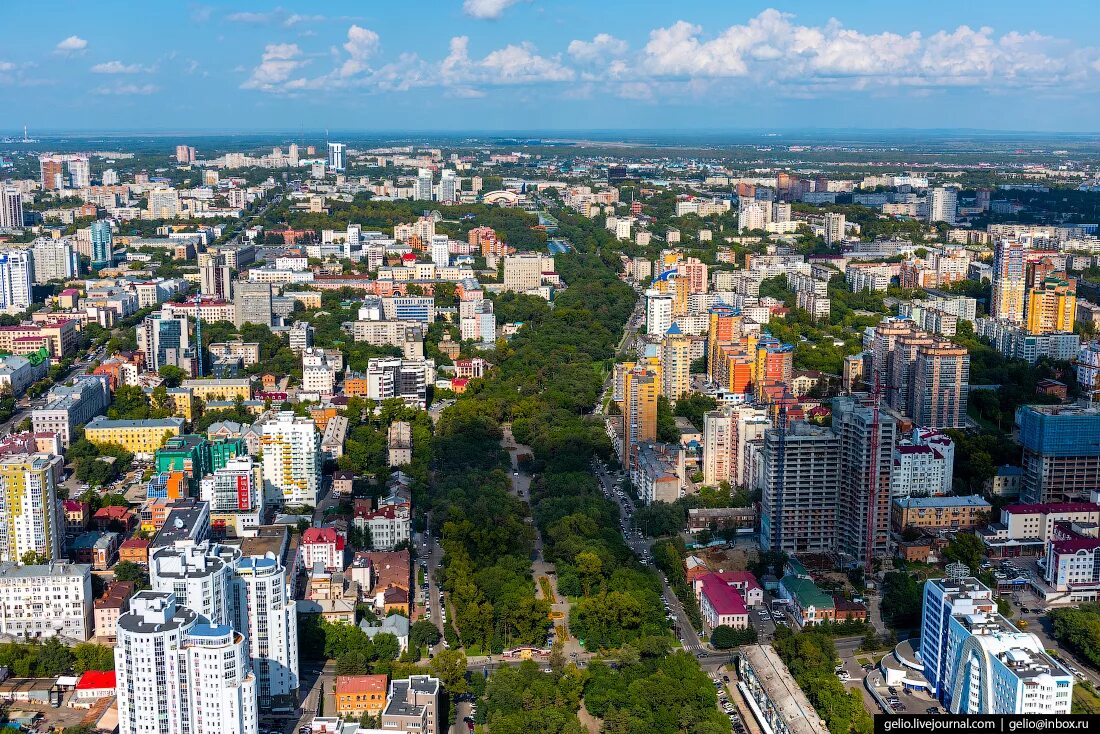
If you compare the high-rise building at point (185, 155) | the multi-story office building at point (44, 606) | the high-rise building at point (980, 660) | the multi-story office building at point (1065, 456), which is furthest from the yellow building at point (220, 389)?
the high-rise building at point (185, 155)

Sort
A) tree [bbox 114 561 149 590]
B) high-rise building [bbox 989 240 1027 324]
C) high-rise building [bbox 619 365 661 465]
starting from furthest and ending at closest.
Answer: high-rise building [bbox 989 240 1027 324], high-rise building [bbox 619 365 661 465], tree [bbox 114 561 149 590]

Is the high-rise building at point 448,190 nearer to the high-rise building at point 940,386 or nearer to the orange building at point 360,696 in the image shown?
the high-rise building at point 940,386

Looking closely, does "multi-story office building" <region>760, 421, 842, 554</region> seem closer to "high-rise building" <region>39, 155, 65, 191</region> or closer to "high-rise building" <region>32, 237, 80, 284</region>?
"high-rise building" <region>32, 237, 80, 284</region>

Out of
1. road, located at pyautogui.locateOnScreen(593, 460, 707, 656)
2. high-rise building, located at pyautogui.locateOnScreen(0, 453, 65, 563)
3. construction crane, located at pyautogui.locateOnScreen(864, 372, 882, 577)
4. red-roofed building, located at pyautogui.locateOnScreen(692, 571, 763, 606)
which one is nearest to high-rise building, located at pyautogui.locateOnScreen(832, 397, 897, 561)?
construction crane, located at pyautogui.locateOnScreen(864, 372, 882, 577)

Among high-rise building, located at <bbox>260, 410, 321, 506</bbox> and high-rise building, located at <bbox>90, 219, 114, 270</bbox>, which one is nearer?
high-rise building, located at <bbox>260, 410, 321, 506</bbox>

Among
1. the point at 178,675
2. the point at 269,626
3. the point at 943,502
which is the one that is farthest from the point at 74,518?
the point at 943,502

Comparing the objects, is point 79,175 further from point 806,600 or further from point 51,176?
point 806,600

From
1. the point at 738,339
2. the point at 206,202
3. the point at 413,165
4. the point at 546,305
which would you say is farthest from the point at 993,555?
the point at 413,165
